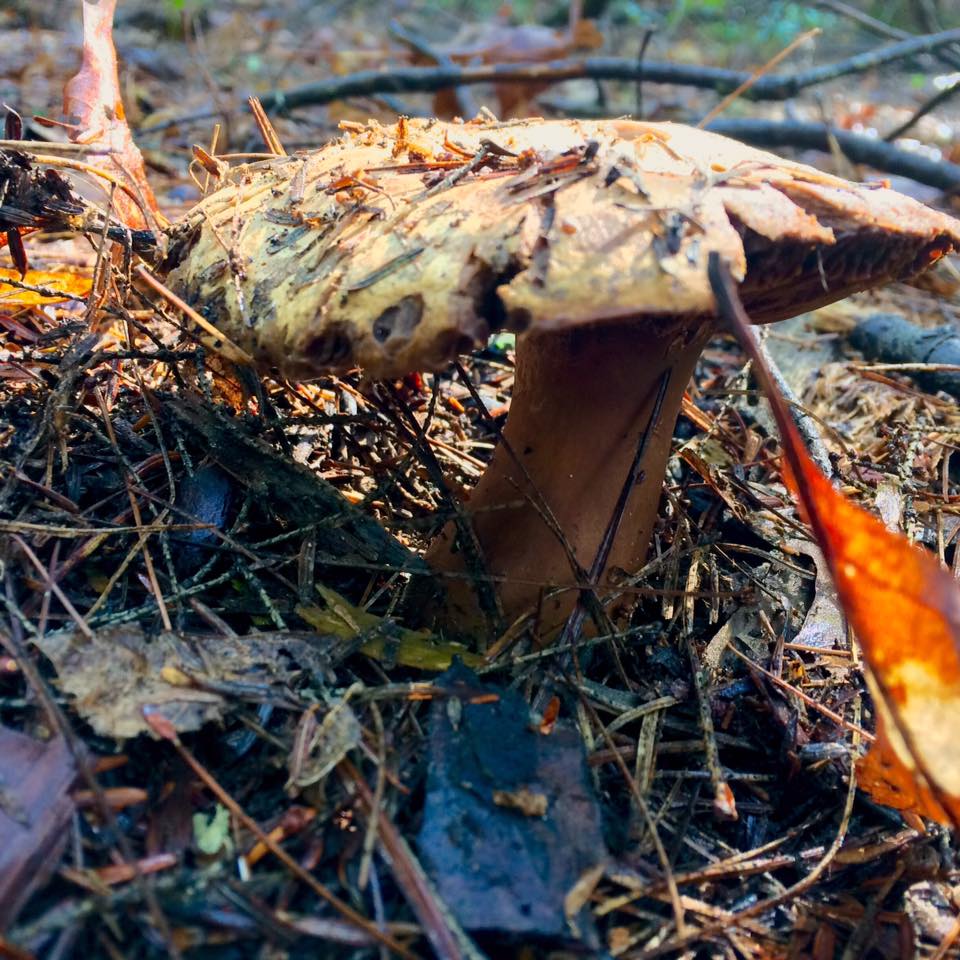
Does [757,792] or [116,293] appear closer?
[757,792]

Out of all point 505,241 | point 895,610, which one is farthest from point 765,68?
point 895,610

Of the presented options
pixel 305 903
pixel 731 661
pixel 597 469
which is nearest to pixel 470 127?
pixel 597 469

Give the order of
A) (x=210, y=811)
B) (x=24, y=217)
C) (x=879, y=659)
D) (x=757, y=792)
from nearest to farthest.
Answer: (x=879, y=659)
(x=210, y=811)
(x=757, y=792)
(x=24, y=217)

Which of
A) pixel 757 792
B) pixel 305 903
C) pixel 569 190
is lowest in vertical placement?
pixel 757 792

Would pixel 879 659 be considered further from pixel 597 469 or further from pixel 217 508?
pixel 217 508

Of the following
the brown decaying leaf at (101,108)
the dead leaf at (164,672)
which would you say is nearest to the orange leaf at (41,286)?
the brown decaying leaf at (101,108)

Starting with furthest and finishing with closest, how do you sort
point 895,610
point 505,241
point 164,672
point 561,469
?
1. point 561,469
2. point 164,672
3. point 505,241
4. point 895,610

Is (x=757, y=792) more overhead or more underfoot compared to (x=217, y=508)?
more underfoot

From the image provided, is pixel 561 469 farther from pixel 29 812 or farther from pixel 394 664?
pixel 29 812
